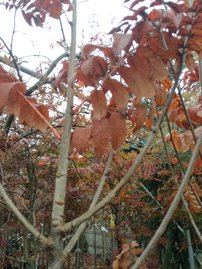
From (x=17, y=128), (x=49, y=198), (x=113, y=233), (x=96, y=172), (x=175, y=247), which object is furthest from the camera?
(x=175, y=247)

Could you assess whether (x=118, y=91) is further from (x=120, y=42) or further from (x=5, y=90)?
(x=5, y=90)

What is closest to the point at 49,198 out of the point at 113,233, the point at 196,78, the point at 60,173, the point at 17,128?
the point at 17,128

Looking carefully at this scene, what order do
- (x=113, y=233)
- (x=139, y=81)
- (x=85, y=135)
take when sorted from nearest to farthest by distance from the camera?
(x=139, y=81), (x=85, y=135), (x=113, y=233)

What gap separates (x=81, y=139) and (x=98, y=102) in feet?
0.42

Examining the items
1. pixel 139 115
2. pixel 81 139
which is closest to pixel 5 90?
pixel 81 139

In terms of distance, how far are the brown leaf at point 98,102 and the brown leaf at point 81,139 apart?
0.10 m

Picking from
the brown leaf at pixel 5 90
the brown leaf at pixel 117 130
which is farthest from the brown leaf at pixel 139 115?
the brown leaf at pixel 5 90

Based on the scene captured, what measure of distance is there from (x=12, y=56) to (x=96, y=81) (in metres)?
1.53

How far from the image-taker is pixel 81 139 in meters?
0.94

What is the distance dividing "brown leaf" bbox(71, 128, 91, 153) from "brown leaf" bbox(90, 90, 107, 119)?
101 millimetres

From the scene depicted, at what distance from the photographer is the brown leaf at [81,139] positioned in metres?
0.93

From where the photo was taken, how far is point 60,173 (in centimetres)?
92

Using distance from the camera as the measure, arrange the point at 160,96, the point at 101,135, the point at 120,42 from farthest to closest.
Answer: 1. the point at 160,96
2. the point at 101,135
3. the point at 120,42

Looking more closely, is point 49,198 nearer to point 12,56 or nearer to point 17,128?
point 17,128
